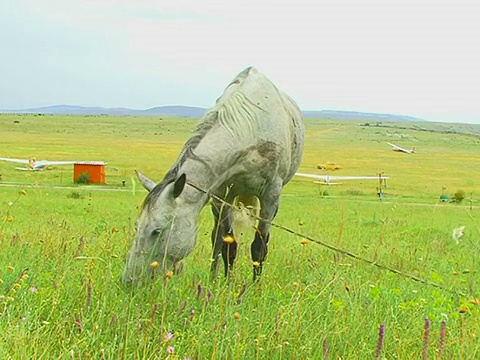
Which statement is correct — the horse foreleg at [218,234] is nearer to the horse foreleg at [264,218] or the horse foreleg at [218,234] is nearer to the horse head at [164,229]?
the horse foreleg at [264,218]

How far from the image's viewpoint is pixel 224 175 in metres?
6.58

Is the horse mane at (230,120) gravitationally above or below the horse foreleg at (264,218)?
above

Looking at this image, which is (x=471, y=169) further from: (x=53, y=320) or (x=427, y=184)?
(x=53, y=320)

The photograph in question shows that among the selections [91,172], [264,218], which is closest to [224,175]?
[264,218]

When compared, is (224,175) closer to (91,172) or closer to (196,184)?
→ (196,184)

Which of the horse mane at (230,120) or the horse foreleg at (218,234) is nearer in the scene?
the horse mane at (230,120)

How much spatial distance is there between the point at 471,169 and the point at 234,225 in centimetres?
5646

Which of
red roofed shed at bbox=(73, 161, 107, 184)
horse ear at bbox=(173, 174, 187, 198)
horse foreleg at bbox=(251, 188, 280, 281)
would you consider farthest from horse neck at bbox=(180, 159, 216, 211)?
red roofed shed at bbox=(73, 161, 107, 184)

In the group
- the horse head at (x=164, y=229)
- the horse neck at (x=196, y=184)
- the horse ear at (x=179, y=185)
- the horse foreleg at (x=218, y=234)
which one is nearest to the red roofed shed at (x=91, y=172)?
the horse foreleg at (x=218, y=234)

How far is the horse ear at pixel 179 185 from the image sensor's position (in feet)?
18.3

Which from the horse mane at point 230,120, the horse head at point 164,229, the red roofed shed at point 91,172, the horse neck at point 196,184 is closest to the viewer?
the horse head at point 164,229

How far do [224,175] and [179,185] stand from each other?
102 cm

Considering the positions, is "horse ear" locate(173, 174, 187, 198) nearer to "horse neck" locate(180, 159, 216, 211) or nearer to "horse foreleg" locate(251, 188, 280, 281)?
"horse neck" locate(180, 159, 216, 211)

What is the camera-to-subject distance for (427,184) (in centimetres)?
4325
